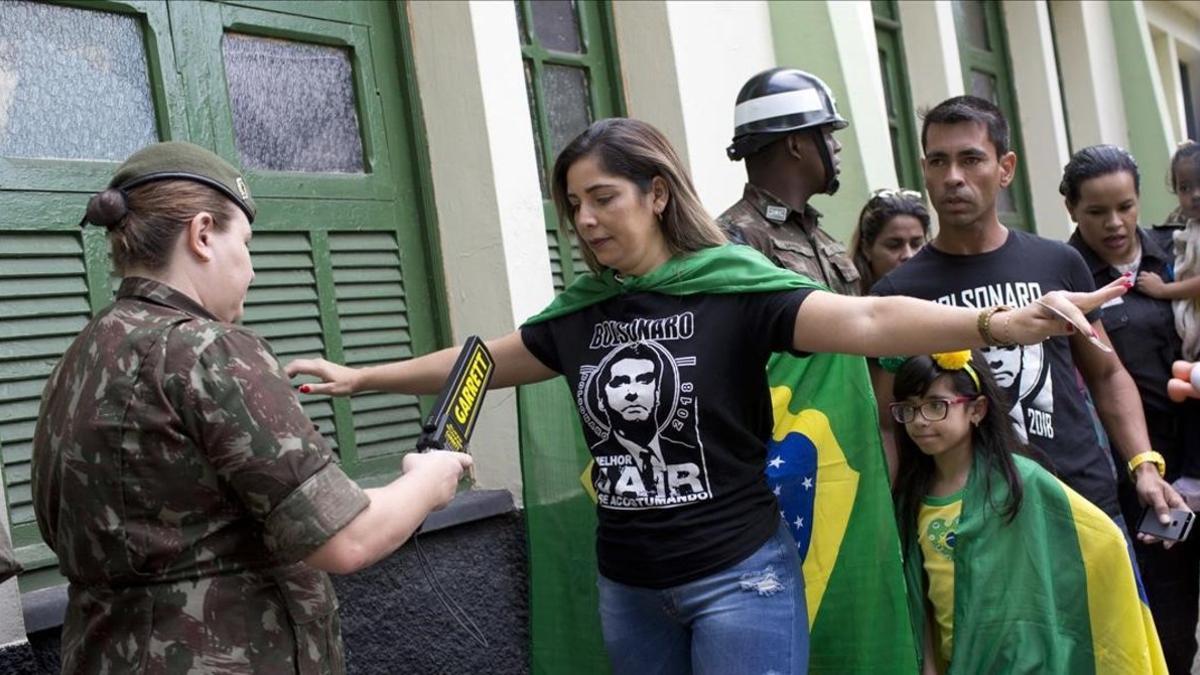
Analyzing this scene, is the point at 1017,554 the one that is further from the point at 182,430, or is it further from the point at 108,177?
the point at 108,177

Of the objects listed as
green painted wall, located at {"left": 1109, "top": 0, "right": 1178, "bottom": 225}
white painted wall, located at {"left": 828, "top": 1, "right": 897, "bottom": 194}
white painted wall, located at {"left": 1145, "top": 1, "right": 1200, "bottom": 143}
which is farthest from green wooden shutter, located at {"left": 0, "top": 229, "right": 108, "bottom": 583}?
white painted wall, located at {"left": 1145, "top": 1, "right": 1200, "bottom": 143}

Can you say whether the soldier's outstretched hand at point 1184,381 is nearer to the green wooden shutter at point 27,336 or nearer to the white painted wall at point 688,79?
the white painted wall at point 688,79

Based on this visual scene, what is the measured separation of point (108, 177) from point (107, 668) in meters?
1.94

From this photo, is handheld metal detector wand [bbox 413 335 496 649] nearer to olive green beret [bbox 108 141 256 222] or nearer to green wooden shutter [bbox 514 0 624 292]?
olive green beret [bbox 108 141 256 222]

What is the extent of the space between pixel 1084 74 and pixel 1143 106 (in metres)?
0.64

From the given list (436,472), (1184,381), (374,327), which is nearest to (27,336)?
(374,327)

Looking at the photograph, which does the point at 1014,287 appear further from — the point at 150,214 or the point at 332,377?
the point at 150,214

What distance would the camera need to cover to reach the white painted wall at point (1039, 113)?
974cm

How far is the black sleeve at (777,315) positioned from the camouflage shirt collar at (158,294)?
1.16 meters

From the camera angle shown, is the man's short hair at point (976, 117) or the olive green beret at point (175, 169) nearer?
the olive green beret at point (175, 169)

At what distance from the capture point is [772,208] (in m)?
3.70

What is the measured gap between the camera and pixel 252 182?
4.28 m

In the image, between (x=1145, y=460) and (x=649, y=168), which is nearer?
(x=649, y=168)

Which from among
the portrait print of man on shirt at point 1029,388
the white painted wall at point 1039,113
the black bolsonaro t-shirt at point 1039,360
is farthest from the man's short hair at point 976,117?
the white painted wall at point 1039,113
